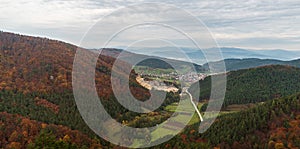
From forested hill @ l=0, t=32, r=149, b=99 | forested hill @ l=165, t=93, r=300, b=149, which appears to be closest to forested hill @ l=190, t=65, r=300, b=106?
forested hill @ l=0, t=32, r=149, b=99

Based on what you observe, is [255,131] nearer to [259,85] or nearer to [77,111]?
[77,111]

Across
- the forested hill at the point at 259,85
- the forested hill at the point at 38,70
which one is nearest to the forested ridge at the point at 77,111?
the forested hill at the point at 38,70

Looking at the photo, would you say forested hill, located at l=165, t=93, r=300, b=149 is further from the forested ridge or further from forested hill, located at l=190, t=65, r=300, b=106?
forested hill, located at l=190, t=65, r=300, b=106

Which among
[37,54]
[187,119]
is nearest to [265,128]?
[187,119]

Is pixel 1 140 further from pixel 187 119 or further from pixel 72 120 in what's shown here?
pixel 187 119

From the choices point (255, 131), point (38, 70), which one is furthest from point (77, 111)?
point (255, 131)

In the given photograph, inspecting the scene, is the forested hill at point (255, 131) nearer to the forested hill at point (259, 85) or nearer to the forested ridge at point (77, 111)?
the forested ridge at point (77, 111)

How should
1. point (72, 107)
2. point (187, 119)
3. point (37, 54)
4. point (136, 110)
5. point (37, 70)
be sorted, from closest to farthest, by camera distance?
point (187, 119), point (72, 107), point (136, 110), point (37, 70), point (37, 54)

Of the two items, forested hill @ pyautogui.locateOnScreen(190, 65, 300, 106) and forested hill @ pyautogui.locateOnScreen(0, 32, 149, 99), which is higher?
forested hill @ pyautogui.locateOnScreen(0, 32, 149, 99)
